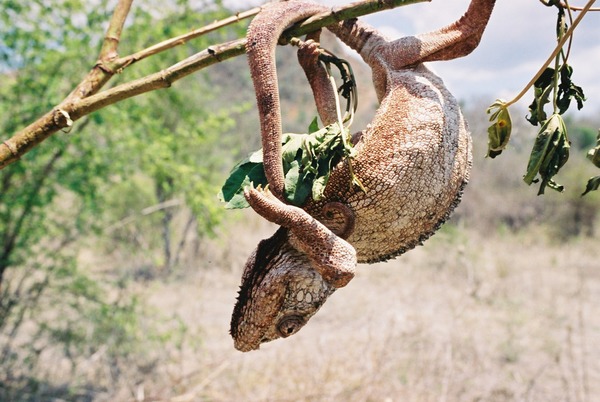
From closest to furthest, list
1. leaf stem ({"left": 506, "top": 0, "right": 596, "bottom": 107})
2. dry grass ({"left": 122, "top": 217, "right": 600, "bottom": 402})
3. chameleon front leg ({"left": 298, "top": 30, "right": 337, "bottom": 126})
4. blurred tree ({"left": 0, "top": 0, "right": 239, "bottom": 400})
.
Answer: leaf stem ({"left": 506, "top": 0, "right": 596, "bottom": 107}), chameleon front leg ({"left": 298, "top": 30, "right": 337, "bottom": 126}), dry grass ({"left": 122, "top": 217, "right": 600, "bottom": 402}), blurred tree ({"left": 0, "top": 0, "right": 239, "bottom": 400})

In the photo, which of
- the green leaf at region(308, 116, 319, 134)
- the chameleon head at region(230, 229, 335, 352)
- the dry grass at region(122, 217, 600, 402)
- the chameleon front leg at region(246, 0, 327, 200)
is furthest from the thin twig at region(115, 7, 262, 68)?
the dry grass at region(122, 217, 600, 402)

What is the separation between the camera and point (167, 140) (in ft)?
26.2

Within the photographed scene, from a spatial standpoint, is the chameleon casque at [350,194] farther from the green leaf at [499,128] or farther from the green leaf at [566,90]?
the green leaf at [566,90]

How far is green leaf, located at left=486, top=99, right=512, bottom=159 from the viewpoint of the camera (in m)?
1.50

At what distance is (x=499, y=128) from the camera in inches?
59.5

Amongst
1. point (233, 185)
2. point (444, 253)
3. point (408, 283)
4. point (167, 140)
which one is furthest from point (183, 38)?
point (444, 253)

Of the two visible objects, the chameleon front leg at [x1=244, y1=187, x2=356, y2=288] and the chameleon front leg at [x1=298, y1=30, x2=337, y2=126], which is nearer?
the chameleon front leg at [x1=244, y1=187, x2=356, y2=288]

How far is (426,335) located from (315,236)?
825cm

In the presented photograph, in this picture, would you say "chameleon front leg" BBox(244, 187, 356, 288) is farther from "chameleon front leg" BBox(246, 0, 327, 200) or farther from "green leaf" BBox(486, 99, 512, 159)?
"green leaf" BBox(486, 99, 512, 159)

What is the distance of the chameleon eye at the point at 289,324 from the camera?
1510 millimetres

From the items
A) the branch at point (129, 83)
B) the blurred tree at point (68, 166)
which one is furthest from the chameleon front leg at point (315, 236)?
the blurred tree at point (68, 166)

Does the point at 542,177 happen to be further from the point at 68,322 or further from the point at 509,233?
the point at 509,233

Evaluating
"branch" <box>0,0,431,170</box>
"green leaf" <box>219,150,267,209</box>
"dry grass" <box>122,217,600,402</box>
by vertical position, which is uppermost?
"branch" <box>0,0,431,170</box>

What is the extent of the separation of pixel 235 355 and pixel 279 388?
635mm
